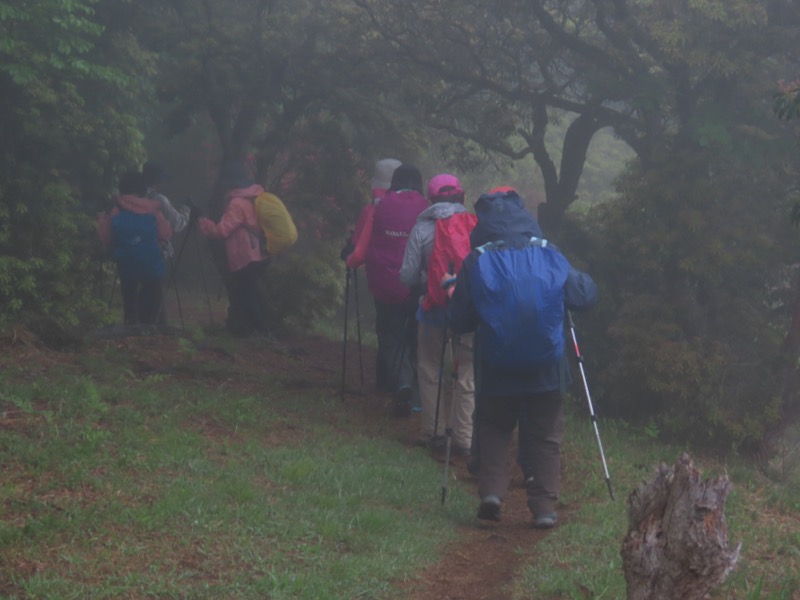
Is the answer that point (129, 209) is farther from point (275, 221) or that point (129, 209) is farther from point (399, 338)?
point (399, 338)

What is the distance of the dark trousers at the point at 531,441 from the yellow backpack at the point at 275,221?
5533mm

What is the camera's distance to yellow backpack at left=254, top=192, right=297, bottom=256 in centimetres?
1209

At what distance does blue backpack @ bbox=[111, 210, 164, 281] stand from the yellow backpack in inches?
46.8

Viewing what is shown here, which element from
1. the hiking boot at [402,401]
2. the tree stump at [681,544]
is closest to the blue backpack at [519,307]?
the tree stump at [681,544]

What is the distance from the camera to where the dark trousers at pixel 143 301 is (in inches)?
495

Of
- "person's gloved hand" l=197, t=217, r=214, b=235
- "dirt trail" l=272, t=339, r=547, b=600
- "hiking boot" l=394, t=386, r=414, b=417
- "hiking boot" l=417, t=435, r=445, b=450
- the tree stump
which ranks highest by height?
"person's gloved hand" l=197, t=217, r=214, b=235

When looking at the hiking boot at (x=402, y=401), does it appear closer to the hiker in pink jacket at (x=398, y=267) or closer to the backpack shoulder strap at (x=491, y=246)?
the hiker in pink jacket at (x=398, y=267)

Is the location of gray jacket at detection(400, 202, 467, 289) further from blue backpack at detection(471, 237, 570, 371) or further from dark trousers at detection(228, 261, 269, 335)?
dark trousers at detection(228, 261, 269, 335)

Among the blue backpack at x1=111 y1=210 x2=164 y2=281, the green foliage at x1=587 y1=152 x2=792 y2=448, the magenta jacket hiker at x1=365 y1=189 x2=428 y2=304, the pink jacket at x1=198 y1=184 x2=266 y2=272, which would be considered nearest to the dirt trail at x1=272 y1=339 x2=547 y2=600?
the magenta jacket hiker at x1=365 y1=189 x2=428 y2=304

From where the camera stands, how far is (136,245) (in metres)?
12.1

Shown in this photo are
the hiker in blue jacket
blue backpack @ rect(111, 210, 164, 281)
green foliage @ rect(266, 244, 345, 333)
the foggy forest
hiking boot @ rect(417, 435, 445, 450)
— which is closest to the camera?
the hiker in blue jacket

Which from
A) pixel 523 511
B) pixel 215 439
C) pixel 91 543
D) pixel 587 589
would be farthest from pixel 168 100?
pixel 587 589

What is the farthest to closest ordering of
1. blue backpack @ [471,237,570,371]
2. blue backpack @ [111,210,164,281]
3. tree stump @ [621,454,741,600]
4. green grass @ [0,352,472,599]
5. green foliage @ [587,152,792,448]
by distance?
blue backpack @ [111,210,164,281]
green foliage @ [587,152,792,448]
blue backpack @ [471,237,570,371]
green grass @ [0,352,472,599]
tree stump @ [621,454,741,600]

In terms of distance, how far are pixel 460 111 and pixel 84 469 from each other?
9668 mm
